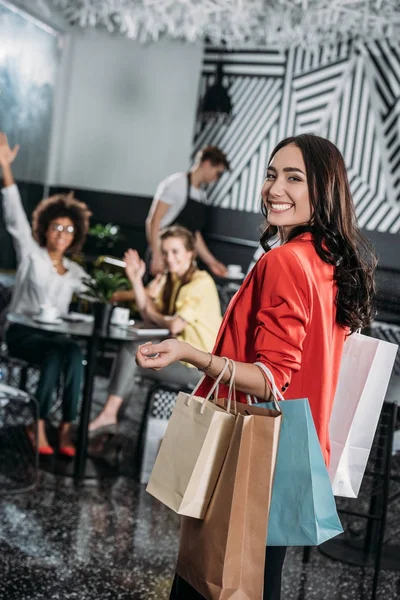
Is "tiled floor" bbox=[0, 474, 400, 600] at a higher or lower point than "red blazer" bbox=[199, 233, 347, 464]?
lower

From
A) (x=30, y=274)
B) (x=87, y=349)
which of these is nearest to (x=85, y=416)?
(x=87, y=349)

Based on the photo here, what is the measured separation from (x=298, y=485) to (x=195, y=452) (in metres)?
0.21

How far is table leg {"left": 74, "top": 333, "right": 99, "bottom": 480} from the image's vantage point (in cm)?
431

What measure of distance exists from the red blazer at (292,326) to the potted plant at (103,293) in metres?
2.64

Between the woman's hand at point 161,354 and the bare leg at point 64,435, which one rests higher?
the woman's hand at point 161,354

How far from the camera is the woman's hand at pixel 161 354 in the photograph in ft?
5.33

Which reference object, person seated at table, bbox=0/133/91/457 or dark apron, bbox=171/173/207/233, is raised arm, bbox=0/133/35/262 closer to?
person seated at table, bbox=0/133/91/457

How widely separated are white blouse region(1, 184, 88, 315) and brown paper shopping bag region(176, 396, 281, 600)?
3.42 metres

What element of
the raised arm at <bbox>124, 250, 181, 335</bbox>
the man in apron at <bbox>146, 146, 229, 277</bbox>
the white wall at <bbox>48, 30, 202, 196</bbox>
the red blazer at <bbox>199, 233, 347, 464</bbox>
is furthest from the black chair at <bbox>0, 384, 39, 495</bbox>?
the white wall at <bbox>48, 30, 202, 196</bbox>

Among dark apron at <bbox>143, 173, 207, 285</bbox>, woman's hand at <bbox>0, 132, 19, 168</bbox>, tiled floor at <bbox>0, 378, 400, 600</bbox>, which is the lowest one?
tiled floor at <bbox>0, 378, 400, 600</bbox>

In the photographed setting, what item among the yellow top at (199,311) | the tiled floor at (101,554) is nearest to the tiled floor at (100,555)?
the tiled floor at (101,554)

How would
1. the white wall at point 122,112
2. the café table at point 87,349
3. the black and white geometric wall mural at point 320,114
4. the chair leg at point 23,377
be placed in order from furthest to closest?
Answer: the white wall at point 122,112, the black and white geometric wall mural at point 320,114, the chair leg at point 23,377, the café table at point 87,349

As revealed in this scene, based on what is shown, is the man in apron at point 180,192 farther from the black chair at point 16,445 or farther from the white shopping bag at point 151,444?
the white shopping bag at point 151,444

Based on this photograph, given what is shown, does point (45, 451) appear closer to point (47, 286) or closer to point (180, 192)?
point (47, 286)
